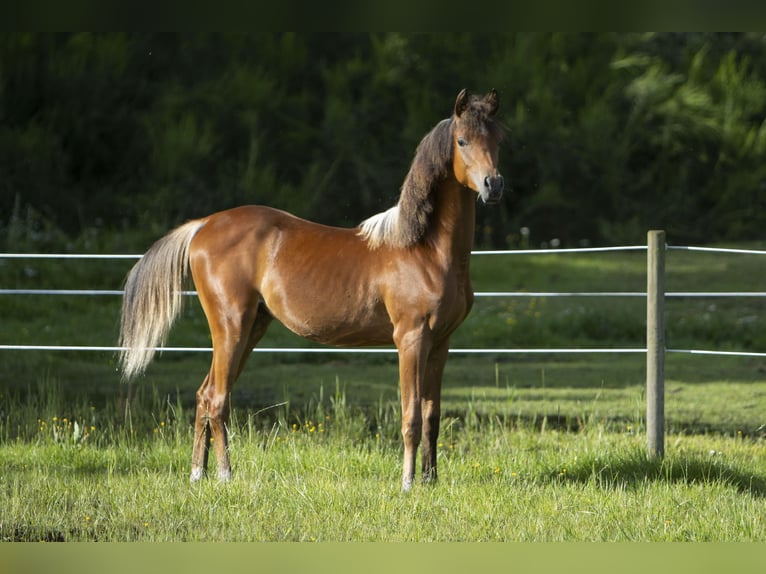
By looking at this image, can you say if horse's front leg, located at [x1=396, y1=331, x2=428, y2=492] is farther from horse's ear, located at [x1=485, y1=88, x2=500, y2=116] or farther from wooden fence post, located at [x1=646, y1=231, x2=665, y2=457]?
wooden fence post, located at [x1=646, y1=231, x2=665, y2=457]

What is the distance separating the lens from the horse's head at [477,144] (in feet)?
13.5

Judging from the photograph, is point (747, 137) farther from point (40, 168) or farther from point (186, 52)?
point (40, 168)

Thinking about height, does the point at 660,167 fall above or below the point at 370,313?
above

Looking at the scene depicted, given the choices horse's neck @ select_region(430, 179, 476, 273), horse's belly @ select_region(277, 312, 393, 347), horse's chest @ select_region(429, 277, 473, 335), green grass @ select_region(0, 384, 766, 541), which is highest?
horse's neck @ select_region(430, 179, 476, 273)

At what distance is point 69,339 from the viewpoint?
9555 millimetres

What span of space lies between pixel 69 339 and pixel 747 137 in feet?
36.5

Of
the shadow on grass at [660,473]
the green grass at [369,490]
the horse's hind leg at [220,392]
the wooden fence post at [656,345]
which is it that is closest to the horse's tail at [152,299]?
the horse's hind leg at [220,392]

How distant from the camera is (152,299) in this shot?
4922mm

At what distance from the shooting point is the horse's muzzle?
409cm

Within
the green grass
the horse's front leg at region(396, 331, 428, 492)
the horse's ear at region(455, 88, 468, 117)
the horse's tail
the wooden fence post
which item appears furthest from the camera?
the wooden fence post

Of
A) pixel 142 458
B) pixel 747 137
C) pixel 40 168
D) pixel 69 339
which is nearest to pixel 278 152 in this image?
pixel 40 168

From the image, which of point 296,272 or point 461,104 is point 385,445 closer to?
point 296,272

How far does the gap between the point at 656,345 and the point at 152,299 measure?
2.72 meters

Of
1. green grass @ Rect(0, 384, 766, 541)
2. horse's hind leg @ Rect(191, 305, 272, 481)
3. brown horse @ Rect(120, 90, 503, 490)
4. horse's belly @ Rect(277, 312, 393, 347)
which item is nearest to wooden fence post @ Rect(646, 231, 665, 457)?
green grass @ Rect(0, 384, 766, 541)
